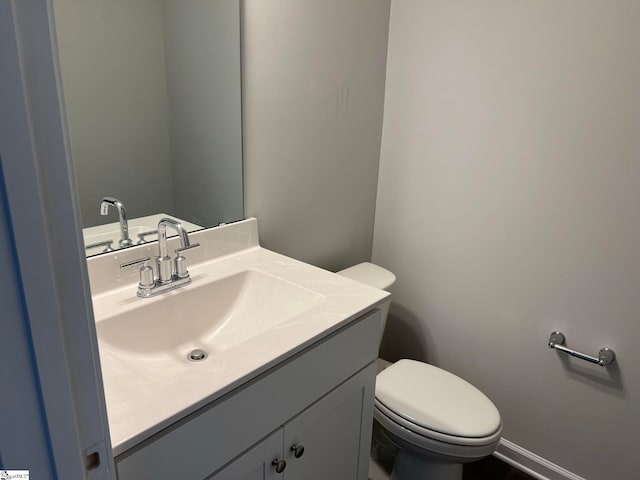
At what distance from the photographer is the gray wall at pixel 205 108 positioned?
1.28m

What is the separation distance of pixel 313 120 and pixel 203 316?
78 centimetres

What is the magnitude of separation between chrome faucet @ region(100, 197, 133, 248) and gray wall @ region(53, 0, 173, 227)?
16 millimetres

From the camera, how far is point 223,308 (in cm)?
125

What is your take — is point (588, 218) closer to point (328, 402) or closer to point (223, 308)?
point (328, 402)

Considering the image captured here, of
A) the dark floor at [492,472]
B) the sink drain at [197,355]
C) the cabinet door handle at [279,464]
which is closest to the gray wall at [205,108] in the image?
the sink drain at [197,355]

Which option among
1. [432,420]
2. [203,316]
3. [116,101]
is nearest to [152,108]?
[116,101]

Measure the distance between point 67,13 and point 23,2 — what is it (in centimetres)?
80

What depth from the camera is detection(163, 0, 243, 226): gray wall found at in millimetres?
1279

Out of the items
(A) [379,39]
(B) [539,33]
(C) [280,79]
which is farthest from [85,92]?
(B) [539,33]

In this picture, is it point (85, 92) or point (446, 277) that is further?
point (446, 277)

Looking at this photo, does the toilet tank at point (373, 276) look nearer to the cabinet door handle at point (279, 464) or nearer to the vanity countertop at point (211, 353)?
the vanity countertop at point (211, 353)

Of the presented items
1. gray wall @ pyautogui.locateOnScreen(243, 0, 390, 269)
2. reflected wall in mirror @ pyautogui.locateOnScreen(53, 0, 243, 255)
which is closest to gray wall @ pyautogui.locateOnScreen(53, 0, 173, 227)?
reflected wall in mirror @ pyautogui.locateOnScreen(53, 0, 243, 255)

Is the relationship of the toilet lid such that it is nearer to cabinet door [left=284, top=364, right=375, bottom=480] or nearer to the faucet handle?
cabinet door [left=284, top=364, right=375, bottom=480]

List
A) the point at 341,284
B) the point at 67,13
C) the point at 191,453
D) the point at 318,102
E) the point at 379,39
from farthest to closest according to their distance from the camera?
the point at 379,39 < the point at 318,102 < the point at 341,284 < the point at 67,13 < the point at 191,453
